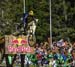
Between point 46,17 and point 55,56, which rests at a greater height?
point 55,56

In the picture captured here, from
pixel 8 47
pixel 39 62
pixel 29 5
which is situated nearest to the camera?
pixel 8 47

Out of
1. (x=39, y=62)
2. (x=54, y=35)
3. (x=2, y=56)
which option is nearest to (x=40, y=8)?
(x=54, y=35)

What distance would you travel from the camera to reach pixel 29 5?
1757 inches

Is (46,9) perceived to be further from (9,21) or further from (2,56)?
(2,56)

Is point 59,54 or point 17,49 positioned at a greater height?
point 17,49

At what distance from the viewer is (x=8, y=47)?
1486 centimetres

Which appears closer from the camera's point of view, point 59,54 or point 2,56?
point 2,56

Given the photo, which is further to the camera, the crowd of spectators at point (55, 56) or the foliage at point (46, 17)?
the foliage at point (46, 17)

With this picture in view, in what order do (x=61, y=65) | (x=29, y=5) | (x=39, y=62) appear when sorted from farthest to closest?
1. (x=29, y=5)
2. (x=39, y=62)
3. (x=61, y=65)

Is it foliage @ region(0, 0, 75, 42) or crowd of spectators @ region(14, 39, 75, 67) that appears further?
foliage @ region(0, 0, 75, 42)

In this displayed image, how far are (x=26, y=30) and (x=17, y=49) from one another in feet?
2.41

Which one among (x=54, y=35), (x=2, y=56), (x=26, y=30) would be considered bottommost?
(x=54, y=35)

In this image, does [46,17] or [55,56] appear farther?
[46,17]

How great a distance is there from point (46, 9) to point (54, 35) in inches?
114
